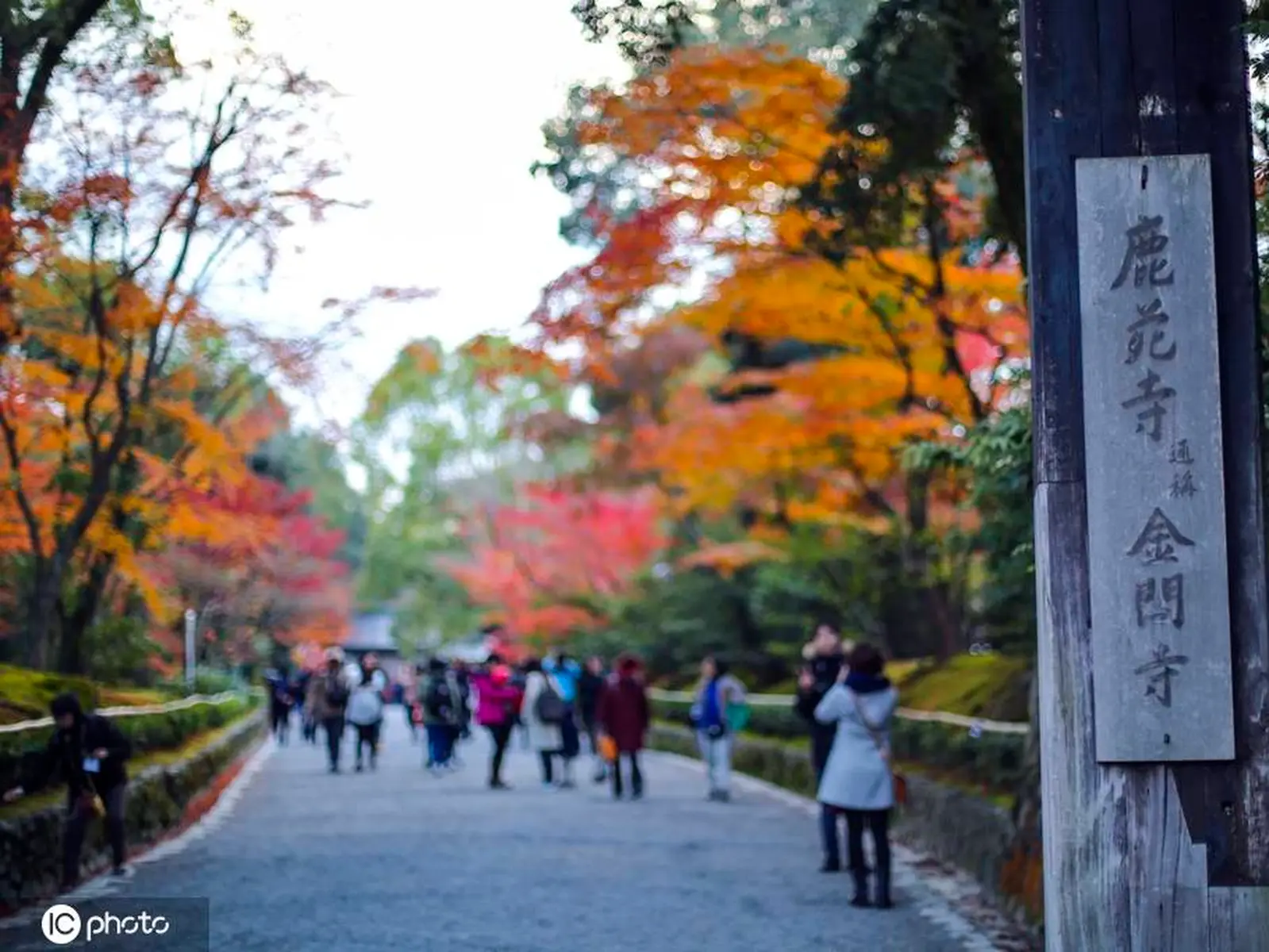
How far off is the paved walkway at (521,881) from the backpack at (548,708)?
191 centimetres

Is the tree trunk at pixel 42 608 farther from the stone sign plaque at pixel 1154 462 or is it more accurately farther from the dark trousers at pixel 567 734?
the stone sign plaque at pixel 1154 462

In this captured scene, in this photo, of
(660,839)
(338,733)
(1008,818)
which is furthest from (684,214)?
(338,733)

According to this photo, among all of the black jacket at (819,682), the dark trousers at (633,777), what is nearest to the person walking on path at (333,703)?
the dark trousers at (633,777)

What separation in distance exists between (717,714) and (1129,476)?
→ 12401 millimetres

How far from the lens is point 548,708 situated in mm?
21031

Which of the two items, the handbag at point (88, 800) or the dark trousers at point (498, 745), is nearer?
the handbag at point (88, 800)

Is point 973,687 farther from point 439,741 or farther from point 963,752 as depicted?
point 439,741

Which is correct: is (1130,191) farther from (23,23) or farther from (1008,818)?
(23,23)

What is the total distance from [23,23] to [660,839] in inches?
316

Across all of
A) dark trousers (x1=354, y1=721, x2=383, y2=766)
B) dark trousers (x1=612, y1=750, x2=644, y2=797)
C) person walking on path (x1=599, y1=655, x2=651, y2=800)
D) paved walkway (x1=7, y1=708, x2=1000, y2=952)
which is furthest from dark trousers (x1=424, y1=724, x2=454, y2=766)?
person walking on path (x1=599, y1=655, x2=651, y2=800)

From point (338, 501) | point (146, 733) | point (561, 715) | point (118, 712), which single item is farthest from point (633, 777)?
point (338, 501)

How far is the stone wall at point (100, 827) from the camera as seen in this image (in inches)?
401

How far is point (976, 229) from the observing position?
16.2m

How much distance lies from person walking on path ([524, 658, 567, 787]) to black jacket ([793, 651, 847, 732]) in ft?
22.9
